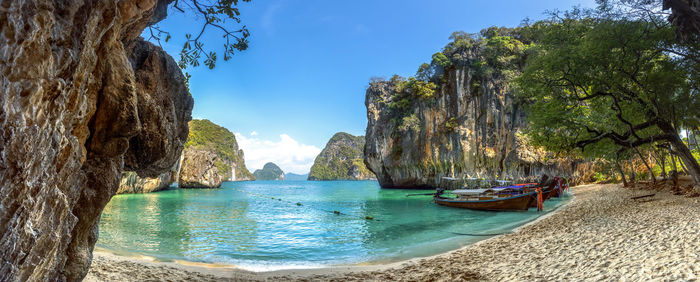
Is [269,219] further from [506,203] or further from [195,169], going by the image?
[195,169]

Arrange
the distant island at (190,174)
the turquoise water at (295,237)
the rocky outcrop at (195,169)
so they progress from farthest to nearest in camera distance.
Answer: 1. the rocky outcrop at (195,169)
2. the distant island at (190,174)
3. the turquoise water at (295,237)

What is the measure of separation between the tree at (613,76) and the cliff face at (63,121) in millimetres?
12490

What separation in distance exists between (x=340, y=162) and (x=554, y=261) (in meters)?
159

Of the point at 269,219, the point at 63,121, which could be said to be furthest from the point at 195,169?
the point at 63,121

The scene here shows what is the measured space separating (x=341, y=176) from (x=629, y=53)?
504 feet

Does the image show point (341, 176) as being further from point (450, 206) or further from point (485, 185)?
point (450, 206)

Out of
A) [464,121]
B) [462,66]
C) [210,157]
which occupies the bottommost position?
[210,157]

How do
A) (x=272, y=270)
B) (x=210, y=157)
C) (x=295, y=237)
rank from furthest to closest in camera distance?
(x=210, y=157)
(x=295, y=237)
(x=272, y=270)

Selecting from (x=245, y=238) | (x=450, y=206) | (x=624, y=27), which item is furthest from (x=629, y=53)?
(x=245, y=238)

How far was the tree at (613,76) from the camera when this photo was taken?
9648 mm

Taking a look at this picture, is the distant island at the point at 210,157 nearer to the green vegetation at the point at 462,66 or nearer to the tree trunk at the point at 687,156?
the green vegetation at the point at 462,66

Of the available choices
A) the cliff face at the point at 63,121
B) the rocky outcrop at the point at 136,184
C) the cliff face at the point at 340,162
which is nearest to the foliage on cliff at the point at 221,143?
the cliff face at the point at 340,162

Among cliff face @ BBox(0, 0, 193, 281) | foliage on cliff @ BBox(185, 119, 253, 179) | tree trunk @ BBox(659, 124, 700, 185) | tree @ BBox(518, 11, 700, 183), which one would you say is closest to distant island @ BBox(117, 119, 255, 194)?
foliage on cliff @ BBox(185, 119, 253, 179)

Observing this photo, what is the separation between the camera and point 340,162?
538ft
